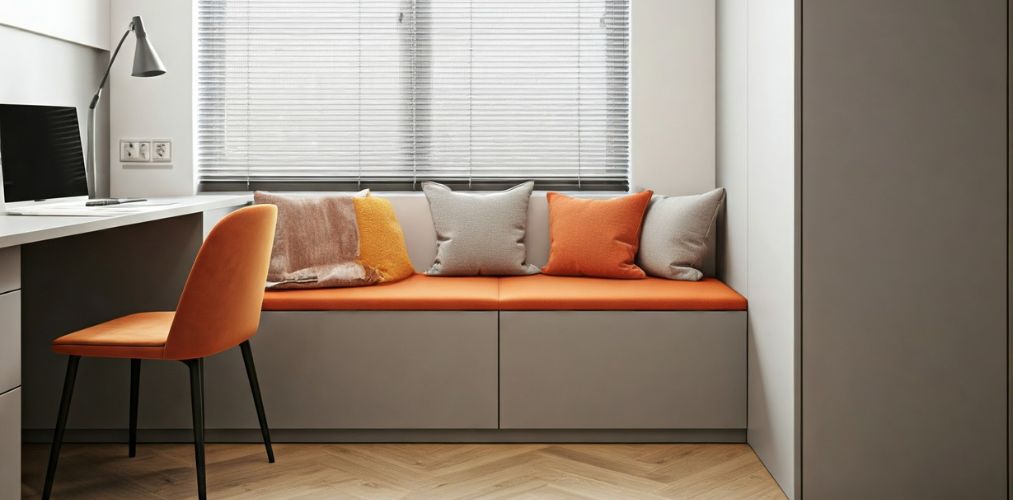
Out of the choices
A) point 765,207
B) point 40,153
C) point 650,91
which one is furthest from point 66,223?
point 650,91

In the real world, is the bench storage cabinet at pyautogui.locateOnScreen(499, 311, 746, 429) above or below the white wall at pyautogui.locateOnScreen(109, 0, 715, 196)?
below

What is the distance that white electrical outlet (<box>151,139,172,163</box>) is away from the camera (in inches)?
133

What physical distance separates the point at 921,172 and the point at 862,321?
0.42 m

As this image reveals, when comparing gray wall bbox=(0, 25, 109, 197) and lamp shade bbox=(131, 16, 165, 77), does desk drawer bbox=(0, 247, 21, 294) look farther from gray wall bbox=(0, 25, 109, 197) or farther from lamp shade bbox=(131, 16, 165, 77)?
lamp shade bbox=(131, 16, 165, 77)

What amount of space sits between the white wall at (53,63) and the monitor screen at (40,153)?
250mm

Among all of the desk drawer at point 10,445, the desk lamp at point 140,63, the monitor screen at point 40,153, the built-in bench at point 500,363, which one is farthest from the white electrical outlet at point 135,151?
the desk drawer at point 10,445

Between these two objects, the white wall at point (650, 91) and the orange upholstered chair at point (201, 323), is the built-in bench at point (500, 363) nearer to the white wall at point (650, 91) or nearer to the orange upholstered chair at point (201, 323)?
the orange upholstered chair at point (201, 323)

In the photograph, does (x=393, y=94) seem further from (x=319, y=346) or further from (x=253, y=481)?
(x=253, y=481)

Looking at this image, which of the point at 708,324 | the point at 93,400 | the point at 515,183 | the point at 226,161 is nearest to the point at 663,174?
the point at 515,183

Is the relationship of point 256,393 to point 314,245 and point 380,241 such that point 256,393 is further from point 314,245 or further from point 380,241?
point 380,241

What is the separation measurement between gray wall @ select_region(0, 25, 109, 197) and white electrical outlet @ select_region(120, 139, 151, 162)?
73mm

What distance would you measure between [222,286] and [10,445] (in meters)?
0.60

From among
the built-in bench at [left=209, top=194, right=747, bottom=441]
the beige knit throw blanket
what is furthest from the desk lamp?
the built-in bench at [left=209, top=194, right=747, bottom=441]

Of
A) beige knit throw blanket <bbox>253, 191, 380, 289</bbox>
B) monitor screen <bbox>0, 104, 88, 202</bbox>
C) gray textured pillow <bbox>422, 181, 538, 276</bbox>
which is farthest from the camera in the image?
gray textured pillow <bbox>422, 181, 538, 276</bbox>
